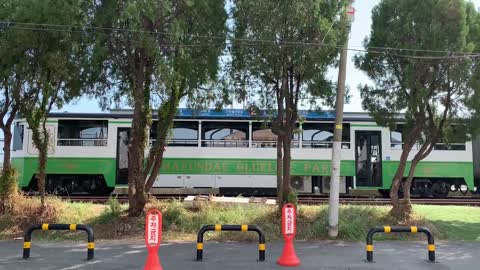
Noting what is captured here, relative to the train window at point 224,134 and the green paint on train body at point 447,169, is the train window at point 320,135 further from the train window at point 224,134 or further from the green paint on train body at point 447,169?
the green paint on train body at point 447,169

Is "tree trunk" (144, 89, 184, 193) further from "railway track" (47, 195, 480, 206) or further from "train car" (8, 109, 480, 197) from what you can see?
"train car" (8, 109, 480, 197)

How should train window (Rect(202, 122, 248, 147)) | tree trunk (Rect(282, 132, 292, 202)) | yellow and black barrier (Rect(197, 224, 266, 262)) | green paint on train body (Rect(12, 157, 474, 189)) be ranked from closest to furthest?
yellow and black barrier (Rect(197, 224, 266, 262))
tree trunk (Rect(282, 132, 292, 202))
green paint on train body (Rect(12, 157, 474, 189))
train window (Rect(202, 122, 248, 147))

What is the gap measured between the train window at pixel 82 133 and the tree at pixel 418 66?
34.4 ft

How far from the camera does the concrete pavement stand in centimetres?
793

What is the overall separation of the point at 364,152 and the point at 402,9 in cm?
792

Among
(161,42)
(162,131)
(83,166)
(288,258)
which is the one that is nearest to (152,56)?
(161,42)

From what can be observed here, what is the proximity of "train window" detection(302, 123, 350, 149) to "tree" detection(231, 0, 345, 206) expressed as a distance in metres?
6.62

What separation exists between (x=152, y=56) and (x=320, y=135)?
396 inches

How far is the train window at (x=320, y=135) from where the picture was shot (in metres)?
18.5

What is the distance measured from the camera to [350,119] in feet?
61.4

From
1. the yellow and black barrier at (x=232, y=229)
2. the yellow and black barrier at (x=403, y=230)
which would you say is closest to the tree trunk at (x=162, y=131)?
the yellow and black barrier at (x=232, y=229)

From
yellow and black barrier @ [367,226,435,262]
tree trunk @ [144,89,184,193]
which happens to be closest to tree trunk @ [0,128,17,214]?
tree trunk @ [144,89,184,193]

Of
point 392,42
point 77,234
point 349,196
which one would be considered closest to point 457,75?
point 392,42

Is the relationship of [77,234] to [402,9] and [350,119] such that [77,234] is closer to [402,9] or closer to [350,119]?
[402,9]
